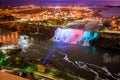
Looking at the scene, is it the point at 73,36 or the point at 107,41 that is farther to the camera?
the point at 73,36

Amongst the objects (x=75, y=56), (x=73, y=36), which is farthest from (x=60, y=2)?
(x=75, y=56)

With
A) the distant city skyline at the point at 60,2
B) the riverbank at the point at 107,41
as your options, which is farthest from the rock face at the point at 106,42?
the distant city skyline at the point at 60,2

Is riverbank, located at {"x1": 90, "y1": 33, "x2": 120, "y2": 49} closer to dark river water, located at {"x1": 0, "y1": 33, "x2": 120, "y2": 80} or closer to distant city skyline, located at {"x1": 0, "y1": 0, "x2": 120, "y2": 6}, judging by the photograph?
dark river water, located at {"x1": 0, "y1": 33, "x2": 120, "y2": 80}

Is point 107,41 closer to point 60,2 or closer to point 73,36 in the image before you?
point 73,36

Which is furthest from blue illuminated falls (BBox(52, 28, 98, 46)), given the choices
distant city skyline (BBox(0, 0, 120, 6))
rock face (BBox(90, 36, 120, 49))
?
distant city skyline (BBox(0, 0, 120, 6))

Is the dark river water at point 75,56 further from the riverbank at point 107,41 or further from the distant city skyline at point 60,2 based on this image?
the distant city skyline at point 60,2

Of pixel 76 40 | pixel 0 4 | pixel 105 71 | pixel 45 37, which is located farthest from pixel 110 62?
pixel 0 4

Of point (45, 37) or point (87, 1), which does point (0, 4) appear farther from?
point (87, 1)
